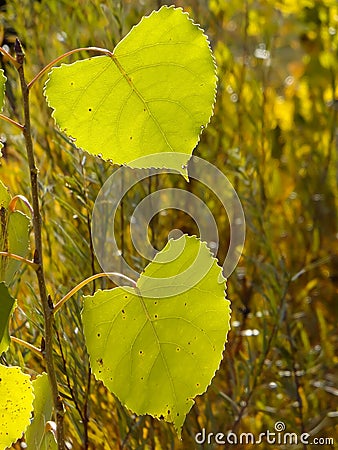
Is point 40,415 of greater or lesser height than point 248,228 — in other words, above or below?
below

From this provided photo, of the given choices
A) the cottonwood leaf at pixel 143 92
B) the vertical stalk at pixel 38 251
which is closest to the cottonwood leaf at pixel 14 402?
the vertical stalk at pixel 38 251

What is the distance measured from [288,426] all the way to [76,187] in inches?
18.7

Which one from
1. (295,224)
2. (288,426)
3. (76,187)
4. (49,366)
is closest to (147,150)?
(49,366)

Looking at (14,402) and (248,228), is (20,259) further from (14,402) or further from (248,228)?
(248,228)

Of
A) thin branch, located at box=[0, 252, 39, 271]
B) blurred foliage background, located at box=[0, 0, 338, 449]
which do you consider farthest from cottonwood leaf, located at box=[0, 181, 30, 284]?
blurred foliage background, located at box=[0, 0, 338, 449]

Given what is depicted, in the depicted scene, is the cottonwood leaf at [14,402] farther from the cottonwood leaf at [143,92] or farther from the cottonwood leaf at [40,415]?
the cottonwood leaf at [143,92]

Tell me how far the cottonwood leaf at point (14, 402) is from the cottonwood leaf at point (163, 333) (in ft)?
0.16

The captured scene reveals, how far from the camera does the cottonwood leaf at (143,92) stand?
0.50 meters

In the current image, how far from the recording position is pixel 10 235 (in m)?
0.54

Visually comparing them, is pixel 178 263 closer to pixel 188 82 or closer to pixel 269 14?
pixel 188 82

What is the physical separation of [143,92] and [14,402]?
8.6 inches

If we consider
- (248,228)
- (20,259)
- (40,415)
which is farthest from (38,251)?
(248,228)

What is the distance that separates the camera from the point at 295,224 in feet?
4.74

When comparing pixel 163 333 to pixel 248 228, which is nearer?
pixel 163 333
